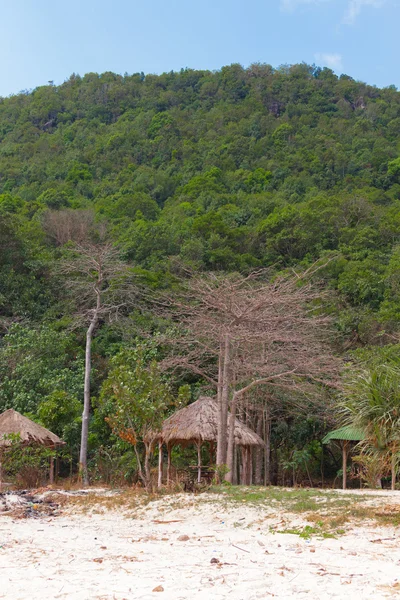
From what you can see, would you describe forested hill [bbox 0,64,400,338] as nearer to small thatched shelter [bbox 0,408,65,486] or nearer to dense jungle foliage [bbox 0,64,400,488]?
dense jungle foliage [bbox 0,64,400,488]

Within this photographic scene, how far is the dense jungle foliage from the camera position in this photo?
65.4ft

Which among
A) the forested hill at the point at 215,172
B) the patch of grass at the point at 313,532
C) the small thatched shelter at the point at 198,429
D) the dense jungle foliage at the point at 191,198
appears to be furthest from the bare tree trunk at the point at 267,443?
the patch of grass at the point at 313,532

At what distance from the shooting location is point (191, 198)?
4028 centimetres

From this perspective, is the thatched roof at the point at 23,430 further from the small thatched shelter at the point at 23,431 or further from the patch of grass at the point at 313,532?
the patch of grass at the point at 313,532

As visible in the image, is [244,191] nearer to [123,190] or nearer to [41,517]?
[123,190]

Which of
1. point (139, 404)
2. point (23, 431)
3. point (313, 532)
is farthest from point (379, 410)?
point (23, 431)

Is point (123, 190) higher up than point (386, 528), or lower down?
higher up

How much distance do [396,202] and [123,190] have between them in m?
17.6

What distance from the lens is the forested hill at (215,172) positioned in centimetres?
2717

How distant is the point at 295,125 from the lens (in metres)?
54.4

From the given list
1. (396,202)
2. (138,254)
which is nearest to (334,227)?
(396,202)

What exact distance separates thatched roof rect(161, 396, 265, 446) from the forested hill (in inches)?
306

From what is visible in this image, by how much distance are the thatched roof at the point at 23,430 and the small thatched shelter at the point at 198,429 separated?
2.94 m

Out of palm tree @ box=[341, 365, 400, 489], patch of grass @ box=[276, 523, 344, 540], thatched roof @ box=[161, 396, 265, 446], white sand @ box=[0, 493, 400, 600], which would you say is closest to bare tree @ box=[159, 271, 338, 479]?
thatched roof @ box=[161, 396, 265, 446]
